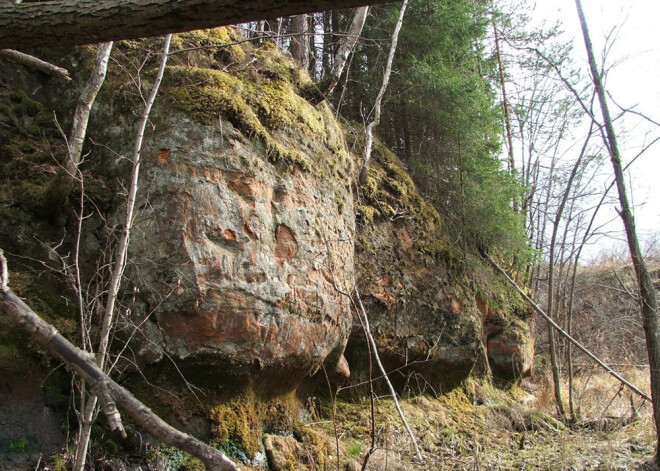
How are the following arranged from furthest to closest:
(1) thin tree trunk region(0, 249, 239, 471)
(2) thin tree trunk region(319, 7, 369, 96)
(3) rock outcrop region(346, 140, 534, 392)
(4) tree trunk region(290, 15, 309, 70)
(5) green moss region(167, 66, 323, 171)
→ (4) tree trunk region(290, 15, 309, 70)
(2) thin tree trunk region(319, 7, 369, 96)
(3) rock outcrop region(346, 140, 534, 392)
(5) green moss region(167, 66, 323, 171)
(1) thin tree trunk region(0, 249, 239, 471)

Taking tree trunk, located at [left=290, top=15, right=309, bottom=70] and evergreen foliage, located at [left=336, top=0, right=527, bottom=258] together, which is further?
evergreen foliage, located at [left=336, top=0, right=527, bottom=258]

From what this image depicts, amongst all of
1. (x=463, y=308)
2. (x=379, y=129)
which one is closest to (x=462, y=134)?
(x=379, y=129)

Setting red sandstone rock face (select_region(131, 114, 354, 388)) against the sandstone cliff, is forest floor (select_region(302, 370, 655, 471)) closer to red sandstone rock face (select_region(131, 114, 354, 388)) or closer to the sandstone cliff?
the sandstone cliff

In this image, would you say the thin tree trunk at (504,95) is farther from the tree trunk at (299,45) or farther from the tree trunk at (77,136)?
the tree trunk at (77,136)

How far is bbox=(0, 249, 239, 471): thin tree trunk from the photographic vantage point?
1.16m

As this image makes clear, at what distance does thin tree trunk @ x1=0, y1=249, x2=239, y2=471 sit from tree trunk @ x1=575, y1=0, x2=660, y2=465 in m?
6.53

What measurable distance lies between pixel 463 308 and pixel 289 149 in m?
4.29

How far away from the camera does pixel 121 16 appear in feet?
5.56

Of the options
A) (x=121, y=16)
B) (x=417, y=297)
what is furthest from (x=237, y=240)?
(x=417, y=297)

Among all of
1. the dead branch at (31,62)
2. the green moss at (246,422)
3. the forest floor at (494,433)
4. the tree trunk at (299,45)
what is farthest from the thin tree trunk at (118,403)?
the tree trunk at (299,45)

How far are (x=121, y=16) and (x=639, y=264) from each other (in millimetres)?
6845

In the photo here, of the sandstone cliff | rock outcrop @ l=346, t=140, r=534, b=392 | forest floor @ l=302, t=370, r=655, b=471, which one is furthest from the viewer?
rock outcrop @ l=346, t=140, r=534, b=392

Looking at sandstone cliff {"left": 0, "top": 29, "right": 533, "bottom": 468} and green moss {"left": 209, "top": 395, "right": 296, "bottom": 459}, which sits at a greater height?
sandstone cliff {"left": 0, "top": 29, "right": 533, "bottom": 468}

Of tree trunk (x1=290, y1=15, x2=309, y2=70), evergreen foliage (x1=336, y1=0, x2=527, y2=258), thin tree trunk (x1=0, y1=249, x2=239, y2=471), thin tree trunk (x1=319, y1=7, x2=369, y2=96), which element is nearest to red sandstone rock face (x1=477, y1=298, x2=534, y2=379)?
evergreen foliage (x1=336, y1=0, x2=527, y2=258)
